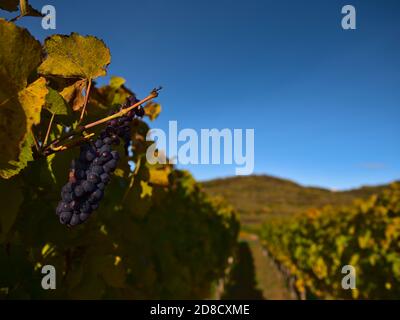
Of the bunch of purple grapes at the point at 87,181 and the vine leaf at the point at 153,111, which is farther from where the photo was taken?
the vine leaf at the point at 153,111

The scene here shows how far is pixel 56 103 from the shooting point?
1040 millimetres

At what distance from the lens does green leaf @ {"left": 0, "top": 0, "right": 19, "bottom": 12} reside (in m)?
1.17

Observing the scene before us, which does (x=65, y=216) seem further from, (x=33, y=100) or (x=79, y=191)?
(x=33, y=100)

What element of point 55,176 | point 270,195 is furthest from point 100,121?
point 270,195

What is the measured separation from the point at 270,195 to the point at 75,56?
159697 millimetres

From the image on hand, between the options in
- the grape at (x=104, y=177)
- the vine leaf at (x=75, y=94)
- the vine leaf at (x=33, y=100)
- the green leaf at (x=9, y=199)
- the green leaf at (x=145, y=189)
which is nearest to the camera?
the vine leaf at (x=33, y=100)

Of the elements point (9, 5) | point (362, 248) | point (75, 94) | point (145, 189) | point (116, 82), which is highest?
point (116, 82)

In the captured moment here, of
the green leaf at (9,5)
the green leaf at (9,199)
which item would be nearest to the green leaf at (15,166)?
the green leaf at (9,199)

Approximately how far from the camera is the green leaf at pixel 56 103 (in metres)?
1.03

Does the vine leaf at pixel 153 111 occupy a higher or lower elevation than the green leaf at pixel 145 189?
higher

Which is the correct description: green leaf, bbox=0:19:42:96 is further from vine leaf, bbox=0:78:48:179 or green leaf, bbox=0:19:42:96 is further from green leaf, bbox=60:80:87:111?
green leaf, bbox=60:80:87:111

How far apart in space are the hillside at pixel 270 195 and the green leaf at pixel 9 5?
104 meters

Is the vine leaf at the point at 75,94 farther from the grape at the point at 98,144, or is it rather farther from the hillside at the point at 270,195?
the hillside at the point at 270,195
